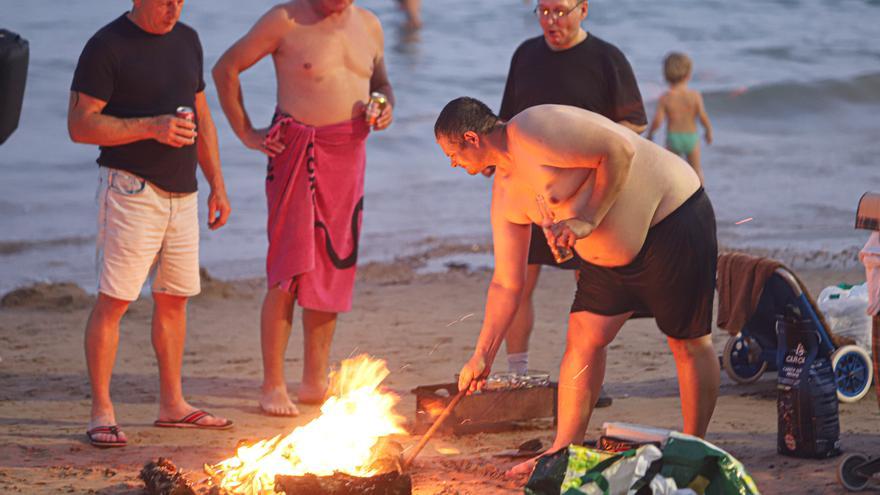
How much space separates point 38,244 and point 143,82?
7.29 m

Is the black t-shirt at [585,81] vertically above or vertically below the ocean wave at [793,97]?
above

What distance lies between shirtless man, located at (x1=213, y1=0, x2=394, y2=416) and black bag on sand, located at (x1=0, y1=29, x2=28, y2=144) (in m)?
1.06

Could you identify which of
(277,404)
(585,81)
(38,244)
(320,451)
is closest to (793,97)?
(38,244)

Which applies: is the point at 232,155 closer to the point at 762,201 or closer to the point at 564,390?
the point at 762,201

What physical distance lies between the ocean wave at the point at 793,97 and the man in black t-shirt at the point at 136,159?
632 inches

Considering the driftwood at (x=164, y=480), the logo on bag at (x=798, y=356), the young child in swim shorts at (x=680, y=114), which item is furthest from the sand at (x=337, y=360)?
the young child in swim shorts at (x=680, y=114)

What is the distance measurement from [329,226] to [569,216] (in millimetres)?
2284

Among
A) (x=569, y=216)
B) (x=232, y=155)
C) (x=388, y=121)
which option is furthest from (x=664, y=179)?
(x=232, y=155)

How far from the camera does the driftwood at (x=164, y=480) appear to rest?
500 centimetres

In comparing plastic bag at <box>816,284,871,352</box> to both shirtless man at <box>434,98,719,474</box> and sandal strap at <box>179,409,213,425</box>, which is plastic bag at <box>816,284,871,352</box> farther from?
sandal strap at <box>179,409,213,425</box>

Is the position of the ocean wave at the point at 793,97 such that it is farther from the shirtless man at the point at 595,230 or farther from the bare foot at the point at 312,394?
the shirtless man at the point at 595,230

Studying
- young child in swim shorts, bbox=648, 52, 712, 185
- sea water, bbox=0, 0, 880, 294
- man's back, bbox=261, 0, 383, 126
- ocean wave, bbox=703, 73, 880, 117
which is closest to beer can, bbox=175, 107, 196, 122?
man's back, bbox=261, 0, 383, 126

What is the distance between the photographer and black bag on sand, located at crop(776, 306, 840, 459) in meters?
5.40

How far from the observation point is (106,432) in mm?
6066
